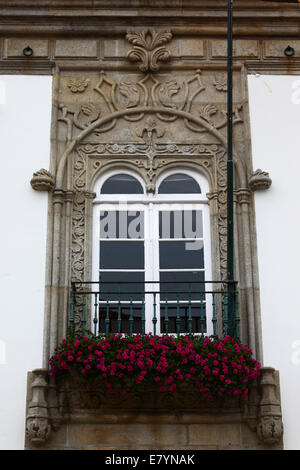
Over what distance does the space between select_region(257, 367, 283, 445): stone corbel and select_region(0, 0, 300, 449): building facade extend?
0.6 inches

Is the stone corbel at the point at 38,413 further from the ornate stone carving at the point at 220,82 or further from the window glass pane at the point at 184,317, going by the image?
the ornate stone carving at the point at 220,82

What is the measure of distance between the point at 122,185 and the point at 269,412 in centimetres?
321

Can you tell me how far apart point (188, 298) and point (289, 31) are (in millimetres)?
3652

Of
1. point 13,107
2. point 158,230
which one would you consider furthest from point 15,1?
point 158,230

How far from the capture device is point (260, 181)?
34.4ft

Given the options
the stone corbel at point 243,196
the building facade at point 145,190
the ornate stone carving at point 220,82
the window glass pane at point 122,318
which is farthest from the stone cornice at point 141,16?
the window glass pane at point 122,318

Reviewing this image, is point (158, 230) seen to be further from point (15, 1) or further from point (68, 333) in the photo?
point (15, 1)

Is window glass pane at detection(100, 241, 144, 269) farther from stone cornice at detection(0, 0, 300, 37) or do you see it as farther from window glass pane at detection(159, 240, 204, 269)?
stone cornice at detection(0, 0, 300, 37)

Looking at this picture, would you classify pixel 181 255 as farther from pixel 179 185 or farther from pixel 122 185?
pixel 122 185

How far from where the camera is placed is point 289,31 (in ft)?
37.3

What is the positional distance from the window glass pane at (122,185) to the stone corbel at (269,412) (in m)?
2.67

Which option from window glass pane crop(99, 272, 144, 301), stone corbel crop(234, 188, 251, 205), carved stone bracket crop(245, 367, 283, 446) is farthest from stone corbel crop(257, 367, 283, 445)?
stone corbel crop(234, 188, 251, 205)

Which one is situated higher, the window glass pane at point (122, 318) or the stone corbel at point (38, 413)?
the window glass pane at point (122, 318)

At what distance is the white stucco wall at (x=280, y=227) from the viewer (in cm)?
976
